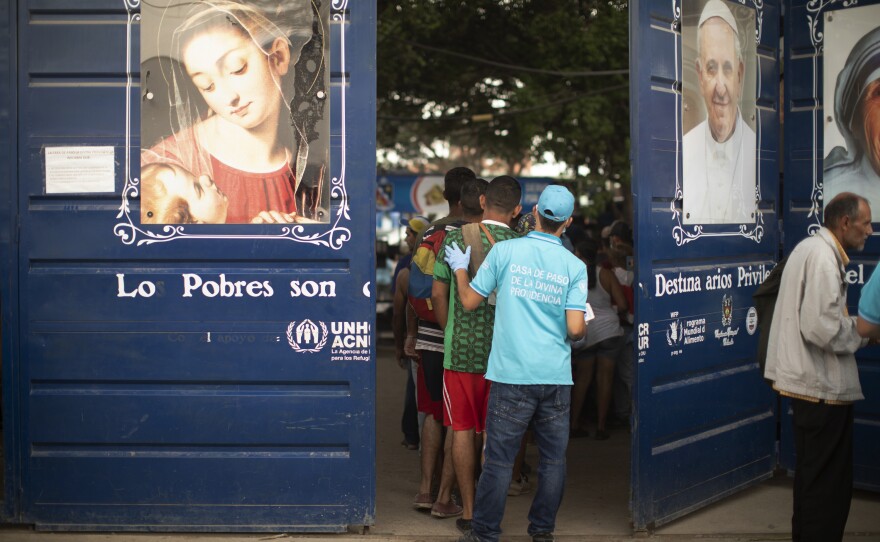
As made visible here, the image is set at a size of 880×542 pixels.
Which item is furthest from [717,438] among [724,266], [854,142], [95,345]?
[95,345]

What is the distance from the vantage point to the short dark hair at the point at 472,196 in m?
6.29

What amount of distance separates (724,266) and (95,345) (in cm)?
388

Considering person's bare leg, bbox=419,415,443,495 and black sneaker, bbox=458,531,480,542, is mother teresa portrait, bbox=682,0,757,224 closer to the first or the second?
person's bare leg, bbox=419,415,443,495

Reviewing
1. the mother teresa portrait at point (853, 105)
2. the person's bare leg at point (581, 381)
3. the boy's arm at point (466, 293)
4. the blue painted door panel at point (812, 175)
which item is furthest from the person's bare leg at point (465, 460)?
the person's bare leg at point (581, 381)

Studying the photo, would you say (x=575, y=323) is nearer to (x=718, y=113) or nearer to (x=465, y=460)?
(x=465, y=460)

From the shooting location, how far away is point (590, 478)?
768cm

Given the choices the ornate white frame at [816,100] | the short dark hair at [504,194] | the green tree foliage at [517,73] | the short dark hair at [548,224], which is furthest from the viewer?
the green tree foliage at [517,73]

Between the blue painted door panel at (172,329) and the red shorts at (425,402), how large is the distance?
0.65 m

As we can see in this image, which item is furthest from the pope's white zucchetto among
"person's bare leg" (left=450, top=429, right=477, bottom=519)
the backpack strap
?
"person's bare leg" (left=450, top=429, right=477, bottom=519)

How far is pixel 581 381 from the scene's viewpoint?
912 cm

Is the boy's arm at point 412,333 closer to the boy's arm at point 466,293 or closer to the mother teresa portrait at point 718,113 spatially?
the boy's arm at point 466,293

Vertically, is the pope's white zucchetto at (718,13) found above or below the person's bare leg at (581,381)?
above

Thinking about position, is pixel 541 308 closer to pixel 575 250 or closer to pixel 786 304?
pixel 786 304

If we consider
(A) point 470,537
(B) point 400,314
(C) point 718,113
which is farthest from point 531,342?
(B) point 400,314
